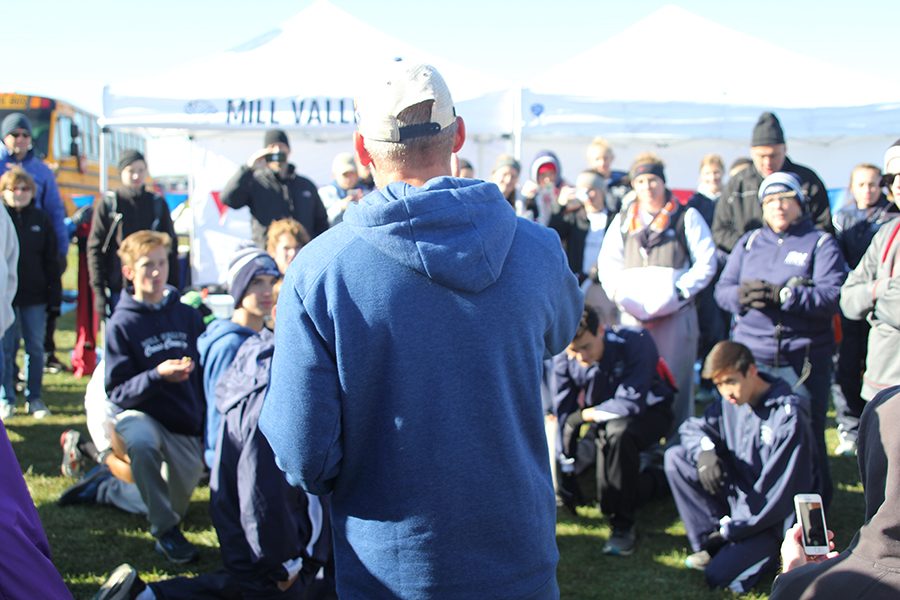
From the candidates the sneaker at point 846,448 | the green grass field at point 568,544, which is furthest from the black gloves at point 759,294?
the sneaker at point 846,448

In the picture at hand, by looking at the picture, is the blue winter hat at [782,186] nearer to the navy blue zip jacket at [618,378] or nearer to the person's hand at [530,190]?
the navy blue zip jacket at [618,378]

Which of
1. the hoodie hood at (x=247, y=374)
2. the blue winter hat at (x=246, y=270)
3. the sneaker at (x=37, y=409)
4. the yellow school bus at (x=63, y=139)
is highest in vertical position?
the yellow school bus at (x=63, y=139)

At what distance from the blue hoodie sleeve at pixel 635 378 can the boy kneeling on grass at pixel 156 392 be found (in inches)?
87.9

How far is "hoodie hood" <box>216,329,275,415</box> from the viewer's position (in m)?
3.38

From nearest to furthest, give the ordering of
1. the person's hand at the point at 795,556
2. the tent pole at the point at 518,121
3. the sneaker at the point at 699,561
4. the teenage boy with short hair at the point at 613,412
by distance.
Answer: the person's hand at the point at 795,556
the sneaker at the point at 699,561
the teenage boy with short hair at the point at 613,412
the tent pole at the point at 518,121

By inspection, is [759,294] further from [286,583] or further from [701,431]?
[286,583]

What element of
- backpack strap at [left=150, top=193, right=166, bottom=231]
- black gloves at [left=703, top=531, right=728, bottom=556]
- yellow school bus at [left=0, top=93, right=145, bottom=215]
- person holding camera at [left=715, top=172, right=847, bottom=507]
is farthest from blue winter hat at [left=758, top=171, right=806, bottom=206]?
yellow school bus at [left=0, top=93, right=145, bottom=215]

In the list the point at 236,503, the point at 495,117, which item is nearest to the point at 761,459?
the point at 236,503

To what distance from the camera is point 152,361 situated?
14.4ft

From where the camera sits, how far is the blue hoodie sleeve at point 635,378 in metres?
4.66

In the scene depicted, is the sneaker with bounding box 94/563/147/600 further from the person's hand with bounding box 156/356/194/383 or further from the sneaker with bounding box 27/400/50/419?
the sneaker with bounding box 27/400/50/419

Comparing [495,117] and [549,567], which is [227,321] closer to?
[549,567]

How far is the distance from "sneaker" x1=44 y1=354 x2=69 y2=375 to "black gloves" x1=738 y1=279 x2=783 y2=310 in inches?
252

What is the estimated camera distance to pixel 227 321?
423 cm
